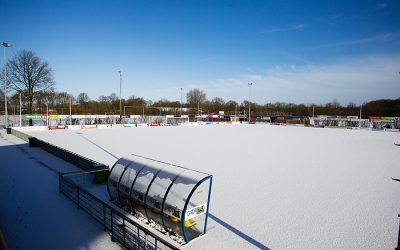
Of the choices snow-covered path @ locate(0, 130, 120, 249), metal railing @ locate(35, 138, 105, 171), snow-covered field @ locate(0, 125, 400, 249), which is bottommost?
snow-covered field @ locate(0, 125, 400, 249)

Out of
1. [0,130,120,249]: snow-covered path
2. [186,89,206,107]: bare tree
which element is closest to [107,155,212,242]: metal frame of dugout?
[0,130,120,249]: snow-covered path

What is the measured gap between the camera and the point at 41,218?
8.18 m

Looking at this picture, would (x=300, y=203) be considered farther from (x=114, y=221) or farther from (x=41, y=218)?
(x=41, y=218)

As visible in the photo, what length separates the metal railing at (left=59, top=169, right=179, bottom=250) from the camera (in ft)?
20.3

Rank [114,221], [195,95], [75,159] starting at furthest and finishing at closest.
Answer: [195,95], [75,159], [114,221]

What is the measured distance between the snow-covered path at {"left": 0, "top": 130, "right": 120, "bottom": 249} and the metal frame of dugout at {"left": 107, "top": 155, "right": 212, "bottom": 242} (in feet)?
4.16

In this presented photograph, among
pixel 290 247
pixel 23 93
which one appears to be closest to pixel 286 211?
pixel 290 247

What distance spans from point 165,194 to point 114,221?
7.13ft

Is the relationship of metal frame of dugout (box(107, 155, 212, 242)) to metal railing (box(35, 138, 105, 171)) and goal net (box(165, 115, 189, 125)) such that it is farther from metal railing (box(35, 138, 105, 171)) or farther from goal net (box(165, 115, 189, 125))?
goal net (box(165, 115, 189, 125))

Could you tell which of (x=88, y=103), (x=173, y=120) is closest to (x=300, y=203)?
(x=173, y=120)

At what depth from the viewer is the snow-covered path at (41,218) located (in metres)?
6.81

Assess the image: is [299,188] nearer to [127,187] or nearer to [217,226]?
[217,226]

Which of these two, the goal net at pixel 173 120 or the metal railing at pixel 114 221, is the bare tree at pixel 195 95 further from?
the metal railing at pixel 114 221

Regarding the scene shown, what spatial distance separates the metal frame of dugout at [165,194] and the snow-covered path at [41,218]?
1.27m
